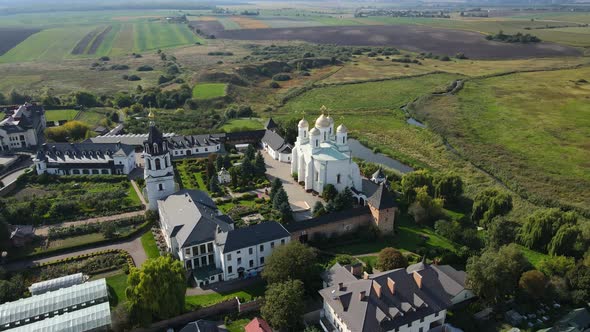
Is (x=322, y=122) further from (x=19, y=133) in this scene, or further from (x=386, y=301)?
(x=19, y=133)

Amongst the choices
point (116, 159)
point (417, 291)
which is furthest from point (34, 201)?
point (417, 291)

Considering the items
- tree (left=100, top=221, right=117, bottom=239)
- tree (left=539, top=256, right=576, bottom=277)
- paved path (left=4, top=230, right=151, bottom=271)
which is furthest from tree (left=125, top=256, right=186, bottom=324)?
tree (left=539, top=256, right=576, bottom=277)

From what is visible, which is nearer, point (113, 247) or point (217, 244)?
point (217, 244)

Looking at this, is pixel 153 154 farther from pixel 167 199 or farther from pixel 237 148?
pixel 237 148

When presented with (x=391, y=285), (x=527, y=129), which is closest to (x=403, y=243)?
(x=391, y=285)

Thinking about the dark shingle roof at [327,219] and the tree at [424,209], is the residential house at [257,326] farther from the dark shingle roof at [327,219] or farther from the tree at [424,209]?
the tree at [424,209]

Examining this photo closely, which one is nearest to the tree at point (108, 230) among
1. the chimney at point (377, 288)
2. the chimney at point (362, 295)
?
the chimney at point (362, 295)

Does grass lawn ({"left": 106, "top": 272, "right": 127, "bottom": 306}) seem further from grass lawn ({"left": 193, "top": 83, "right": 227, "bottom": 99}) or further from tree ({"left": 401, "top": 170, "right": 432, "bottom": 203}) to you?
grass lawn ({"left": 193, "top": 83, "right": 227, "bottom": 99})
